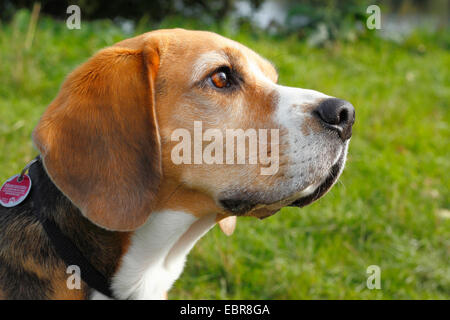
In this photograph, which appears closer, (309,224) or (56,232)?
(56,232)

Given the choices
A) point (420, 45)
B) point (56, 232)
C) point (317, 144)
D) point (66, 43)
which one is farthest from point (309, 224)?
point (420, 45)

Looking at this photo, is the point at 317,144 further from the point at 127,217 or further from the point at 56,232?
the point at 56,232

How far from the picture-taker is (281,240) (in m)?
4.52

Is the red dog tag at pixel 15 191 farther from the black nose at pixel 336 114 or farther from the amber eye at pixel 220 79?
the black nose at pixel 336 114

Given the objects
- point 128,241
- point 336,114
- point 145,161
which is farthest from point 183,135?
point 336,114

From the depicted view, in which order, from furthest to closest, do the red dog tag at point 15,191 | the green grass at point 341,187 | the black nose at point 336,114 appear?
the green grass at point 341,187 → the red dog tag at point 15,191 → the black nose at point 336,114

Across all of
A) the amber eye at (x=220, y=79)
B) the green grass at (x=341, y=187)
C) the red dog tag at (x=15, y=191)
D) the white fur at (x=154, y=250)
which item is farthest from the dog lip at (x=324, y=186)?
the red dog tag at (x=15, y=191)

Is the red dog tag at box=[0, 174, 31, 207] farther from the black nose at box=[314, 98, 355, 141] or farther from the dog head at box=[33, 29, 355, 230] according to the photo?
the black nose at box=[314, 98, 355, 141]

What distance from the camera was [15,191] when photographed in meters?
2.67

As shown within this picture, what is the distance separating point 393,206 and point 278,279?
57.9 inches

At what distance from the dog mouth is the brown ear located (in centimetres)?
38

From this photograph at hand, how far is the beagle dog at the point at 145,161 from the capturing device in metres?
2.44

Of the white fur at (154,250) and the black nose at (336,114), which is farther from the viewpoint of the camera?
the white fur at (154,250)

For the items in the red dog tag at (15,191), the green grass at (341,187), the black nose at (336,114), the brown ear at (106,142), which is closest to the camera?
the brown ear at (106,142)
